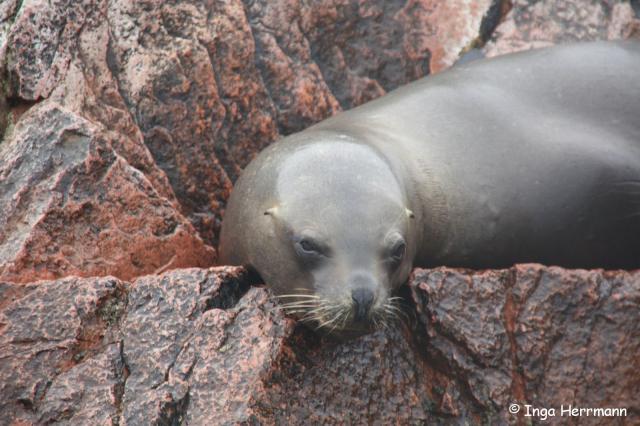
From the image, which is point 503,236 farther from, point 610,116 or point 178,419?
point 178,419

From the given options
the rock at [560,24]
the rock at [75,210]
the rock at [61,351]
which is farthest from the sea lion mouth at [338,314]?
the rock at [560,24]

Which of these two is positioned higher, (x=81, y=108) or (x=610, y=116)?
(x=81, y=108)

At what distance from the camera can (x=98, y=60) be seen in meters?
7.18

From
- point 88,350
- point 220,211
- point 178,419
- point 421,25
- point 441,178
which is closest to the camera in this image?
point 178,419

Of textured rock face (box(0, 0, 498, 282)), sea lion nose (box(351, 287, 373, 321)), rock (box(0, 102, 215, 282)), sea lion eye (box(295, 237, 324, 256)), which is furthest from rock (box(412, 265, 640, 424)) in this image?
textured rock face (box(0, 0, 498, 282))

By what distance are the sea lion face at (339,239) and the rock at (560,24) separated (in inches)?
124

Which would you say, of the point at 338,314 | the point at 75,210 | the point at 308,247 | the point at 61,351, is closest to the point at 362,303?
the point at 338,314

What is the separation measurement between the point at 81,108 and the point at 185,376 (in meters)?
3.00

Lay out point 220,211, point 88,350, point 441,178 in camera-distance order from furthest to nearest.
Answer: point 220,211 → point 441,178 → point 88,350

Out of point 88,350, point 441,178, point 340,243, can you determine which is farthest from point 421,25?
point 88,350

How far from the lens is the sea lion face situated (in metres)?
4.95

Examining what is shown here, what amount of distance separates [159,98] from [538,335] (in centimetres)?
358

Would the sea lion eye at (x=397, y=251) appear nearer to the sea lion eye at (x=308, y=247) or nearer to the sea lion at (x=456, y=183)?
the sea lion at (x=456, y=183)

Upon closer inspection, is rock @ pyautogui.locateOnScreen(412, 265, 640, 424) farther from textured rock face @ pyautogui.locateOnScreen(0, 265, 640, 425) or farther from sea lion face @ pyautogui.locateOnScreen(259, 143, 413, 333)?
sea lion face @ pyautogui.locateOnScreen(259, 143, 413, 333)
